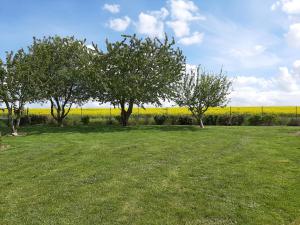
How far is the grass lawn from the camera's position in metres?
7.76

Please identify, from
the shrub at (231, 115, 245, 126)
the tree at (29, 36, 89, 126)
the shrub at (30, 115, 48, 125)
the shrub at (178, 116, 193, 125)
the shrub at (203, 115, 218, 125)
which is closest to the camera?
the tree at (29, 36, 89, 126)

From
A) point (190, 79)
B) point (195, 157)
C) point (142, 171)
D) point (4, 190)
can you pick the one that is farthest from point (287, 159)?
point (190, 79)

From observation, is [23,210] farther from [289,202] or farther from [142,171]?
[289,202]

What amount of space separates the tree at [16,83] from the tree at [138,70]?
190 inches

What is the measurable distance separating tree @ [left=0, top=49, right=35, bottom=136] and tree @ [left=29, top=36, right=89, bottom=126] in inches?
128

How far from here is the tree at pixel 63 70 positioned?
31.5 metres

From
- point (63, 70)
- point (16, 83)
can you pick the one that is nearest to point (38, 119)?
point (63, 70)

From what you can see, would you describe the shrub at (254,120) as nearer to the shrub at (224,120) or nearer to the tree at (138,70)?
the shrub at (224,120)

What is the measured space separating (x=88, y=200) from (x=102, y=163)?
4255 mm

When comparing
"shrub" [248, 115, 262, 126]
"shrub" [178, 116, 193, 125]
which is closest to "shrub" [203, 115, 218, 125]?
"shrub" [178, 116, 193, 125]

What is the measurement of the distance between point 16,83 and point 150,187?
754 inches

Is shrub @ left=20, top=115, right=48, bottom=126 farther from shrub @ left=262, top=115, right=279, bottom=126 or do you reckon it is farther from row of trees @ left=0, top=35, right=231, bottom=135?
shrub @ left=262, top=115, right=279, bottom=126

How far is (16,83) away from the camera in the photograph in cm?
2631

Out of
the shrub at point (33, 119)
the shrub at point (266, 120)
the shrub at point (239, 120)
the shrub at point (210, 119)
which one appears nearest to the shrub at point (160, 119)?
the shrub at point (210, 119)
